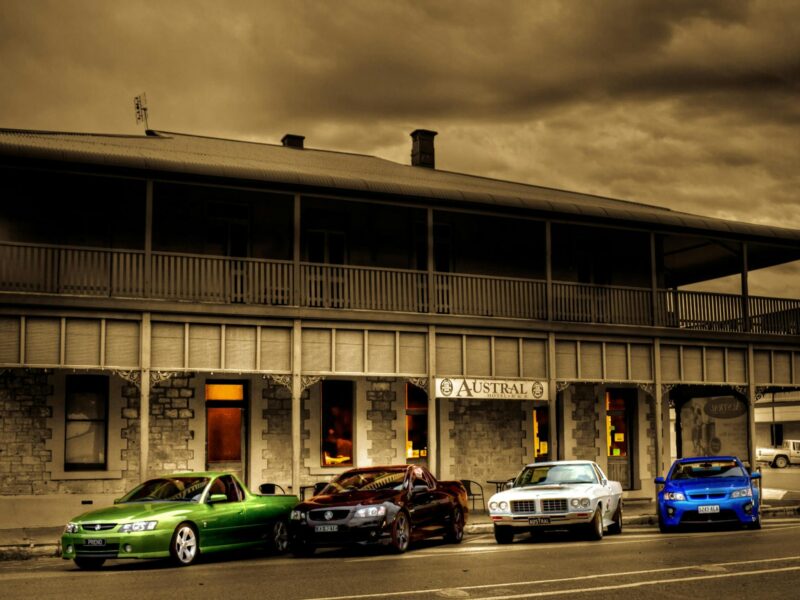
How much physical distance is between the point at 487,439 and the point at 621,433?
4583 millimetres

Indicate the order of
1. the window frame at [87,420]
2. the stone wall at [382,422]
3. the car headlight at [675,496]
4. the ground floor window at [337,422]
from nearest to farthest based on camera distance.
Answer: the car headlight at [675,496] → the window frame at [87,420] → the ground floor window at [337,422] → the stone wall at [382,422]

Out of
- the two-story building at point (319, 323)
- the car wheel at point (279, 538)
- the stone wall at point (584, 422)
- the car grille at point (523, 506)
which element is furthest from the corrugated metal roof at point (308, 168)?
the car grille at point (523, 506)

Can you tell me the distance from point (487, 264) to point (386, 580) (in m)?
16.3

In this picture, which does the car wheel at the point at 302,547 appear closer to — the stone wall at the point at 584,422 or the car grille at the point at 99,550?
the car grille at the point at 99,550

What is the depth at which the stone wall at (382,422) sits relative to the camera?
25.1m

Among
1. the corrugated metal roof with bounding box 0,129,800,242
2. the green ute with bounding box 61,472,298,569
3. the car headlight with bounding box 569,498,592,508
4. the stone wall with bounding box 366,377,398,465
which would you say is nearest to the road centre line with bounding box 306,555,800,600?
the car headlight with bounding box 569,498,592,508

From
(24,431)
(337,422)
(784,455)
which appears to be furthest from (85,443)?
(784,455)

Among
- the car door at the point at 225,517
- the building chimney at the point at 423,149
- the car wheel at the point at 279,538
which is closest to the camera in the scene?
the car door at the point at 225,517

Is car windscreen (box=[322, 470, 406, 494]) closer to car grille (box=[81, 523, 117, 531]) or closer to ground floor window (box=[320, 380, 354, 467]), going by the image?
car grille (box=[81, 523, 117, 531])

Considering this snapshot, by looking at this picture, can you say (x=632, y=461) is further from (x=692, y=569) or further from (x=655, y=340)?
(x=692, y=569)

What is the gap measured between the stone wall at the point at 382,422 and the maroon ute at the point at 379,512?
7512 mm

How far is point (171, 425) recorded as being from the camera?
22922 mm

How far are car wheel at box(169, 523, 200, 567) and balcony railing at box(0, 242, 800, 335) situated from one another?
687 cm

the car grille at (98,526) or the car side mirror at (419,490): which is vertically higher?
the car side mirror at (419,490)
